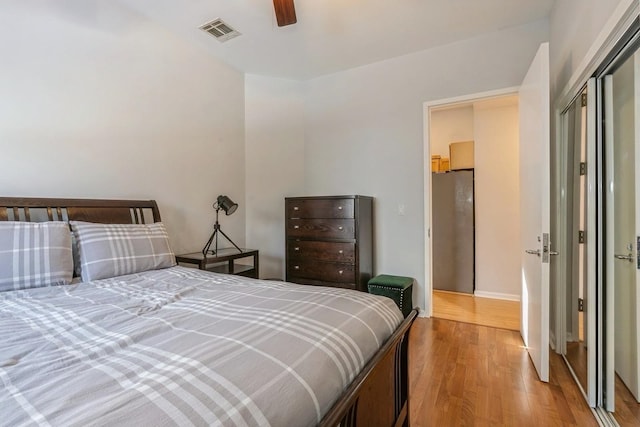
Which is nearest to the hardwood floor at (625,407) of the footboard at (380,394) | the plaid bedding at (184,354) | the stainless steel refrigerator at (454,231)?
the footboard at (380,394)

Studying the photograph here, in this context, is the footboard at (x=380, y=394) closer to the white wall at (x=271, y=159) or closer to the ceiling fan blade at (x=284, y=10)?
the ceiling fan blade at (x=284, y=10)

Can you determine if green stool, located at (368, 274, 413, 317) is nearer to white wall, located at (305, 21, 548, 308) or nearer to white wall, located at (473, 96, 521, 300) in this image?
white wall, located at (305, 21, 548, 308)

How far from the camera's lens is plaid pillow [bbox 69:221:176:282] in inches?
72.4

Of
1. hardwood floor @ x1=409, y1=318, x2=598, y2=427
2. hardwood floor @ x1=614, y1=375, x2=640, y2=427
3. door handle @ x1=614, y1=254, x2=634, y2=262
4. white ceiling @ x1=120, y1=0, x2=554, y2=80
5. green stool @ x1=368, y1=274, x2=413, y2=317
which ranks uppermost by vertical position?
white ceiling @ x1=120, y1=0, x2=554, y2=80

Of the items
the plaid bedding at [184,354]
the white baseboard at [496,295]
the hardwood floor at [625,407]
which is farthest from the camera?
the white baseboard at [496,295]

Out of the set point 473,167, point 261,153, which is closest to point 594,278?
point 473,167

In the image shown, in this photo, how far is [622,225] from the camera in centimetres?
162

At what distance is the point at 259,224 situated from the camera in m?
3.87

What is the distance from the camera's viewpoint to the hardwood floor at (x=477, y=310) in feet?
10.1

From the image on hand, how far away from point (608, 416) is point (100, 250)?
2946 millimetres

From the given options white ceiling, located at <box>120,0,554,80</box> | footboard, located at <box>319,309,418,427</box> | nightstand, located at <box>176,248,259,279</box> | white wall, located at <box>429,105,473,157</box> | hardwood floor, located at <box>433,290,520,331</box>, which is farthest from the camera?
white wall, located at <box>429,105,473,157</box>

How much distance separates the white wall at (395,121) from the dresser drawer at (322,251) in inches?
20.1

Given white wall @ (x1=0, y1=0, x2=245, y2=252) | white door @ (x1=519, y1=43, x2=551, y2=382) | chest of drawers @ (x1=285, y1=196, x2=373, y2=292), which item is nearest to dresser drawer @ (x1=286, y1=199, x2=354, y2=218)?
chest of drawers @ (x1=285, y1=196, x2=373, y2=292)

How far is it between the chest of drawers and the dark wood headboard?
1.39 m
